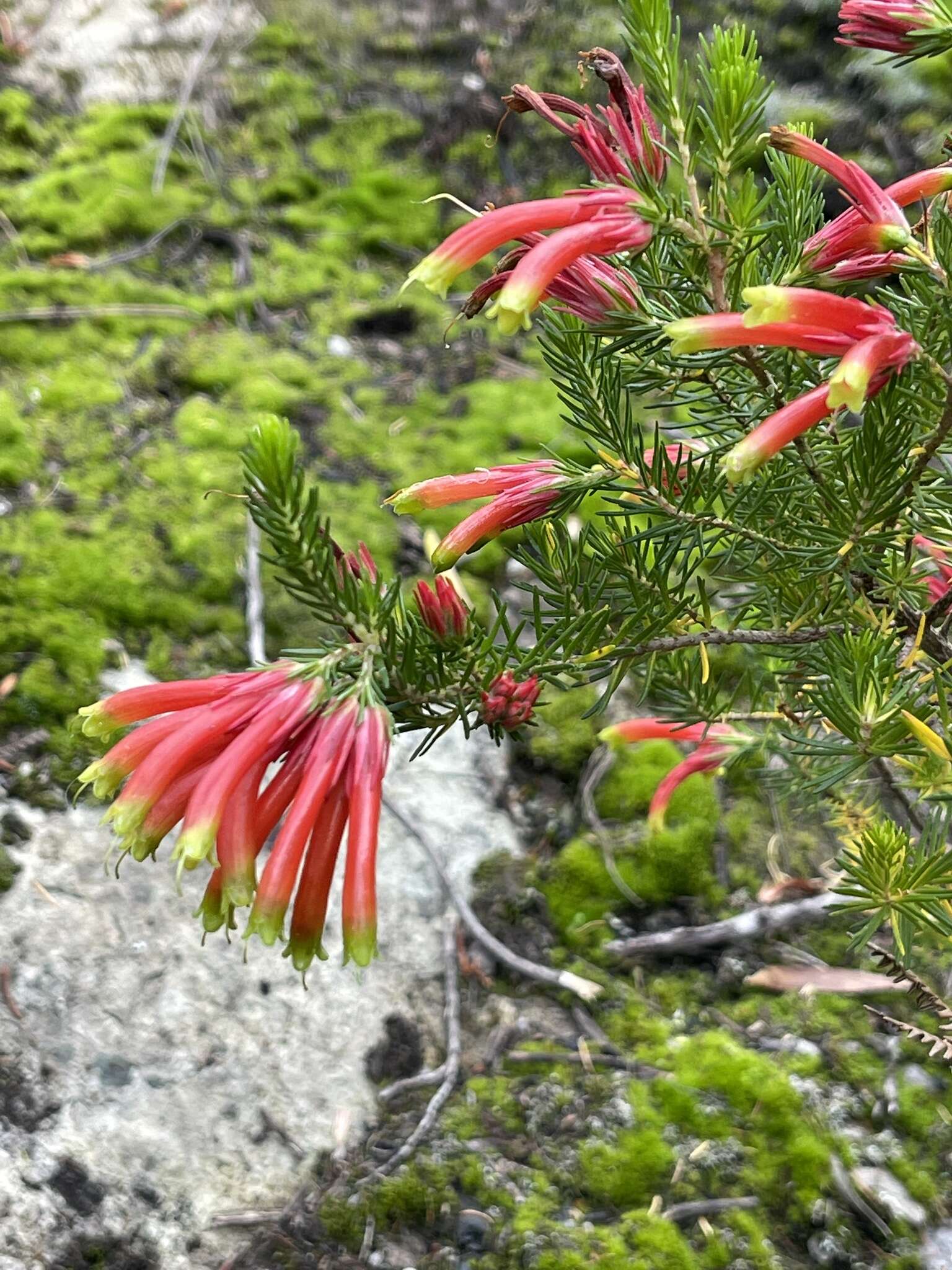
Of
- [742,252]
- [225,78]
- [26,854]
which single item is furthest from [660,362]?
[225,78]

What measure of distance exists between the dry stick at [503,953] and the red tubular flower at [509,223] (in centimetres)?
147

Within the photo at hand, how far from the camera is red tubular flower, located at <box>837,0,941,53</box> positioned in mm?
867

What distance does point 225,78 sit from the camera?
4.02 meters

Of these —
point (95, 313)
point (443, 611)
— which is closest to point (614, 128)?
point (443, 611)

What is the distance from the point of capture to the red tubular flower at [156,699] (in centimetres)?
80

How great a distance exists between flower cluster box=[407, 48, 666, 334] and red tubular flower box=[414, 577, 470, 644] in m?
0.26

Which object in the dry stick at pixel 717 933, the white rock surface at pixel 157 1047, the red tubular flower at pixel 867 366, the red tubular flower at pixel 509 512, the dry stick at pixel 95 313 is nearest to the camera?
the red tubular flower at pixel 867 366

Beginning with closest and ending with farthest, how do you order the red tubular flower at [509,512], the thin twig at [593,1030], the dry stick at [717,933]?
the red tubular flower at [509,512], the thin twig at [593,1030], the dry stick at [717,933]

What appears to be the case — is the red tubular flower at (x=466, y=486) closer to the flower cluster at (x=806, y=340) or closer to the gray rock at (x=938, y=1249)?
the flower cluster at (x=806, y=340)

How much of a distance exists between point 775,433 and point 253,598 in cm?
176

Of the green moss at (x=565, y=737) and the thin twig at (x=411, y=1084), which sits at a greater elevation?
the green moss at (x=565, y=737)

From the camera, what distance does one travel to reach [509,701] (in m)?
0.96

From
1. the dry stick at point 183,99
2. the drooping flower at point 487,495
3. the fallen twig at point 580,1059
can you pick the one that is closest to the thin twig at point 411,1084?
the fallen twig at point 580,1059

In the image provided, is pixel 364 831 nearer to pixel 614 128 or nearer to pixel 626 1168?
pixel 614 128
